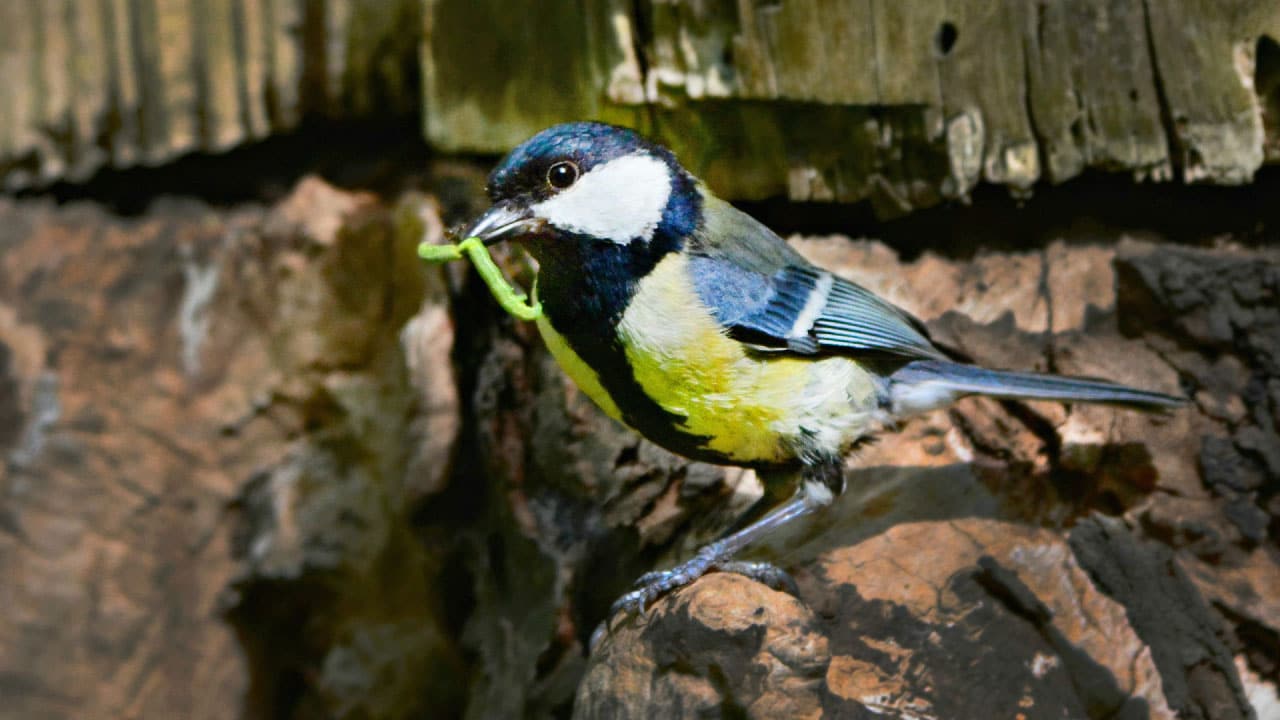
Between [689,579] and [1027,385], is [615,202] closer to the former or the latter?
[689,579]

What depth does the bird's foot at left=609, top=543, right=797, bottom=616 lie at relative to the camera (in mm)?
2213

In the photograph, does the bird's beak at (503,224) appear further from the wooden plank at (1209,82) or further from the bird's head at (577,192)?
the wooden plank at (1209,82)

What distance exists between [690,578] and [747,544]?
0.17 meters

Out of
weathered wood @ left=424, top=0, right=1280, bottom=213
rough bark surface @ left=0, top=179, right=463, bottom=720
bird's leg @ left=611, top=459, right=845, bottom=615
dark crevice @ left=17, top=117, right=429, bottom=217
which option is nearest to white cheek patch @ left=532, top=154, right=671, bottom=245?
bird's leg @ left=611, top=459, right=845, bottom=615

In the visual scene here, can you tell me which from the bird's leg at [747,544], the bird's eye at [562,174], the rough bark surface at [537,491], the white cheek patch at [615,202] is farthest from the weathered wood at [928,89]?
the bird's leg at [747,544]

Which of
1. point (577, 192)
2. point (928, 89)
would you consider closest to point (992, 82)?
point (928, 89)

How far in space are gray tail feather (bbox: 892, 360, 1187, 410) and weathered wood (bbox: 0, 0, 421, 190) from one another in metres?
1.97

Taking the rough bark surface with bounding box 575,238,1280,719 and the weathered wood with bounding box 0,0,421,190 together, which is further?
the weathered wood with bounding box 0,0,421,190

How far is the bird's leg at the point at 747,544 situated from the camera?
2.22 metres

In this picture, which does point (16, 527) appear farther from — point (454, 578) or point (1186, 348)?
point (1186, 348)

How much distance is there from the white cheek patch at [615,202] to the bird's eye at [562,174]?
13mm

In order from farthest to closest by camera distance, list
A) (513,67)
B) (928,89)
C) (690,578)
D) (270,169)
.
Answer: (270,169) → (513,67) → (928,89) → (690,578)

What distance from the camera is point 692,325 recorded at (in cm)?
216

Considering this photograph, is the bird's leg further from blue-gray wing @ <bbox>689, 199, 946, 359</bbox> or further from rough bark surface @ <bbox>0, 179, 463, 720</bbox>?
rough bark surface @ <bbox>0, 179, 463, 720</bbox>
